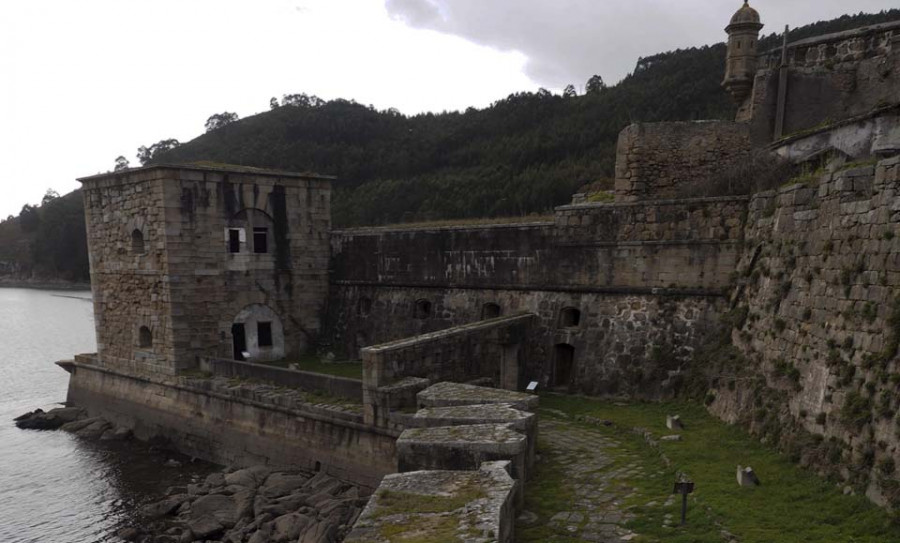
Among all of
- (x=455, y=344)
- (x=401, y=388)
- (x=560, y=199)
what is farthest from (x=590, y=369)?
(x=560, y=199)

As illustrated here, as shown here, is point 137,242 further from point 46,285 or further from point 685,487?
point 46,285

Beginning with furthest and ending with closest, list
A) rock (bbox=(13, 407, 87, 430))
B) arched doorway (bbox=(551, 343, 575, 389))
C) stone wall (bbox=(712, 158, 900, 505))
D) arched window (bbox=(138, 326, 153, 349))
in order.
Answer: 1. rock (bbox=(13, 407, 87, 430))
2. arched window (bbox=(138, 326, 153, 349))
3. arched doorway (bbox=(551, 343, 575, 389))
4. stone wall (bbox=(712, 158, 900, 505))

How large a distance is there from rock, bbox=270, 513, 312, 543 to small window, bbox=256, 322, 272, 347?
856 centimetres

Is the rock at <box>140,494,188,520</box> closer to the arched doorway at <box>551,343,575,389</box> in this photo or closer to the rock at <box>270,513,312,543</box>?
the rock at <box>270,513,312,543</box>

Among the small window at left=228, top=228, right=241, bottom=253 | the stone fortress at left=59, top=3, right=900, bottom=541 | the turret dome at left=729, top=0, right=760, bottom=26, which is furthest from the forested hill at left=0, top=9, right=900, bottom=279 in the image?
the small window at left=228, top=228, right=241, bottom=253

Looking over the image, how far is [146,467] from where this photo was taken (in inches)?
648

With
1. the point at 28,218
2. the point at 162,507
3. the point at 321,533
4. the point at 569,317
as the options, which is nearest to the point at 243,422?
the point at 162,507

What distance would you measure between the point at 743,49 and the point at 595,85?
1948 inches

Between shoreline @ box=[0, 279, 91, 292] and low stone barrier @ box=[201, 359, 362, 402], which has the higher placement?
low stone barrier @ box=[201, 359, 362, 402]

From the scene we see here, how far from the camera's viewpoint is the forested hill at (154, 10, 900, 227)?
1577 inches

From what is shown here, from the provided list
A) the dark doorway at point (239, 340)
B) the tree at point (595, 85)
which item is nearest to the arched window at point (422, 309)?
the dark doorway at point (239, 340)

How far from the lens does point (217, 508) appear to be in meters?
13.0

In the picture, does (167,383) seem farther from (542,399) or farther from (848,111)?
(848,111)

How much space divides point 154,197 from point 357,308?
7.14m
